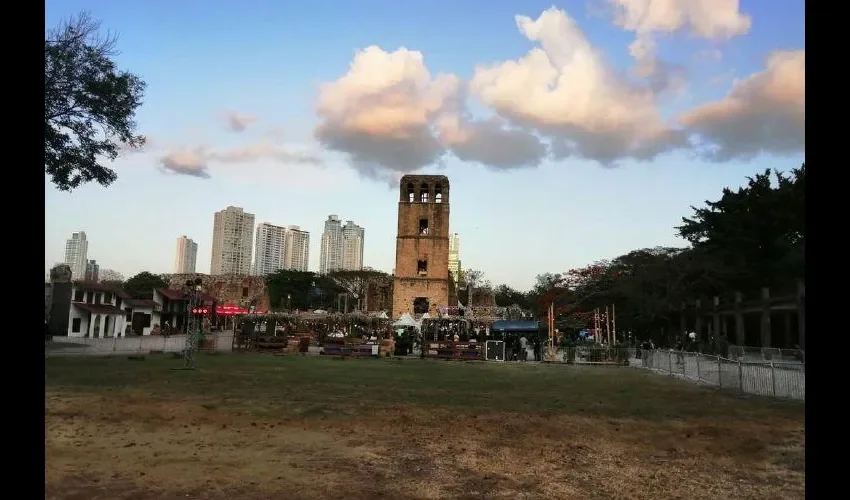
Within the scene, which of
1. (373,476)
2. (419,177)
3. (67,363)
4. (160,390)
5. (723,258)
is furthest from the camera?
(419,177)

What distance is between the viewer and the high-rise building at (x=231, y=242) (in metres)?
92.2

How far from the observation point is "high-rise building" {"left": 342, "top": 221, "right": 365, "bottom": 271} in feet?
355

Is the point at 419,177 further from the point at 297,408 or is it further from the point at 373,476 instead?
the point at 373,476

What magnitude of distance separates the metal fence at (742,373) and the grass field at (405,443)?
2.55ft

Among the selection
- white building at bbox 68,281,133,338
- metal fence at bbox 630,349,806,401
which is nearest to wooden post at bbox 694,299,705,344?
metal fence at bbox 630,349,806,401

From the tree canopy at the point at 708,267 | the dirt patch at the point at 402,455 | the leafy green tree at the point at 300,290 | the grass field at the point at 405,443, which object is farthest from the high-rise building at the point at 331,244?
the dirt patch at the point at 402,455

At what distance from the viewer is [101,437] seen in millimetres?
7055

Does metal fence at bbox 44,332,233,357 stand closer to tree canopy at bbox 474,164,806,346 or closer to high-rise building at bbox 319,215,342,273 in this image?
tree canopy at bbox 474,164,806,346

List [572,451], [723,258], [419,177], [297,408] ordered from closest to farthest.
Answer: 1. [572,451]
2. [297,408]
3. [723,258]
4. [419,177]

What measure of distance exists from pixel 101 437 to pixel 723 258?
3912cm

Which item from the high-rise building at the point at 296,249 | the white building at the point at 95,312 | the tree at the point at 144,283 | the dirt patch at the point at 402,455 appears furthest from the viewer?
the high-rise building at the point at 296,249

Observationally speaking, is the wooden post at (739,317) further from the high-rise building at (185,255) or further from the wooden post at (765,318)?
the high-rise building at (185,255)
